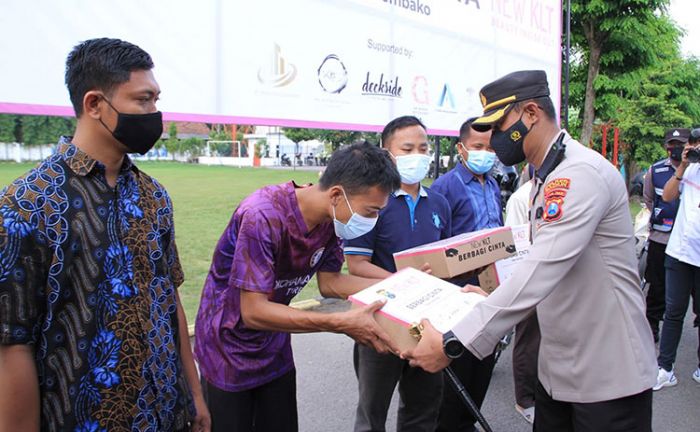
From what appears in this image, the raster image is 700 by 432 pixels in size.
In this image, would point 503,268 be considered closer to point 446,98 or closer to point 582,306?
point 582,306

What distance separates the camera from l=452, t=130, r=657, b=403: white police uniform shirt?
69.8 inches

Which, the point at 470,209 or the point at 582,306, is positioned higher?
the point at 470,209

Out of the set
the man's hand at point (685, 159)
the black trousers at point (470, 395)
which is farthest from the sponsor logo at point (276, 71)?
the man's hand at point (685, 159)

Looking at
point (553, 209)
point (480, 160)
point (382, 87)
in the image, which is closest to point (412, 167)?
point (480, 160)

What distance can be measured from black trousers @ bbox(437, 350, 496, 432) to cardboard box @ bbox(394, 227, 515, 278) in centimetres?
77

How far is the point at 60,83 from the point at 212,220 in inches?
316

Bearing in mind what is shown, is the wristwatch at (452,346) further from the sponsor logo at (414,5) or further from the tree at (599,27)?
the tree at (599,27)

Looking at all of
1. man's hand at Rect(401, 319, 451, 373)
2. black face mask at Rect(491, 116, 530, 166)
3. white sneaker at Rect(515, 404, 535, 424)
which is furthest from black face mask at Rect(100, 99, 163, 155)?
white sneaker at Rect(515, 404, 535, 424)

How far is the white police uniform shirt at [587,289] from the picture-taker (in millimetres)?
1772

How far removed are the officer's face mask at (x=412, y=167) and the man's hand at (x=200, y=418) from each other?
1.59 metres

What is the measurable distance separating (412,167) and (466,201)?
1.89ft

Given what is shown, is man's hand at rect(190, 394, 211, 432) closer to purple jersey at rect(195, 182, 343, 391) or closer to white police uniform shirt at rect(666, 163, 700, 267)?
purple jersey at rect(195, 182, 343, 391)

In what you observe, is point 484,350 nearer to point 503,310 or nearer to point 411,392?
point 503,310

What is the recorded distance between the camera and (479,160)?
Answer: 10.8 feet
